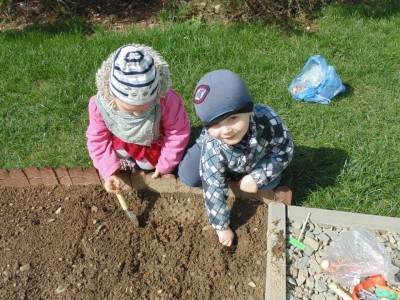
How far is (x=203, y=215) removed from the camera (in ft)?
9.57

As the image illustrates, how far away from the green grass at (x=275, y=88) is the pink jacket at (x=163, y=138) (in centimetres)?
55

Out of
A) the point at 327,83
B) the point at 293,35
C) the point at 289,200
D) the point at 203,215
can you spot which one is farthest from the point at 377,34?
the point at 203,215

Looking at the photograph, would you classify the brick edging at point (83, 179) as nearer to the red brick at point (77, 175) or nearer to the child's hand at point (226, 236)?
the red brick at point (77, 175)

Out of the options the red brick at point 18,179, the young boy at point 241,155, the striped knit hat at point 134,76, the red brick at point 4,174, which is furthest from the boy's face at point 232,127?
the red brick at point 4,174

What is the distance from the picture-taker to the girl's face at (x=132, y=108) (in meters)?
2.49

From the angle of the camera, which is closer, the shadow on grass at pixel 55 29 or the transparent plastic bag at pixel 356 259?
the transparent plastic bag at pixel 356 259

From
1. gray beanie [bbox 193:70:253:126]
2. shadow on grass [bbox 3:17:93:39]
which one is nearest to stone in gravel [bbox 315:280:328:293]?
gray beanie [bbox 193:70:253:126]

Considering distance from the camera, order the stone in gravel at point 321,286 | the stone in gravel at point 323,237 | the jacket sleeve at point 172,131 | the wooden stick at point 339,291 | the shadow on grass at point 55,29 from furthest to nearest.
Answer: the shadow on grass at point 55,29 < the jacket sleeve at point 172,131 < the stone in gravel at point 323,237 < the stone in gravel at point 321,286 < the wooden stick at point 339,291

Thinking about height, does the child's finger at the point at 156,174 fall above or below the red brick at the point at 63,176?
above

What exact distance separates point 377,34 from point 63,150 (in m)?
3.20

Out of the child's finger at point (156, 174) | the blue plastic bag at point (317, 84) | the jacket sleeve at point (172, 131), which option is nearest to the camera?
the jacket sleeve at point (172, 131)

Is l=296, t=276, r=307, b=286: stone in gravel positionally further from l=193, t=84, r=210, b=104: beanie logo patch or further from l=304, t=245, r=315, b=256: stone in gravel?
A: l=193, t=84, r=210, b=104: beanie logo patch

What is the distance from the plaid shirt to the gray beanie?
1.13 ft

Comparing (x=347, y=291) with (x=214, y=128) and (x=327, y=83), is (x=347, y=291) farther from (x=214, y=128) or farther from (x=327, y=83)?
(x=327, y=83)
